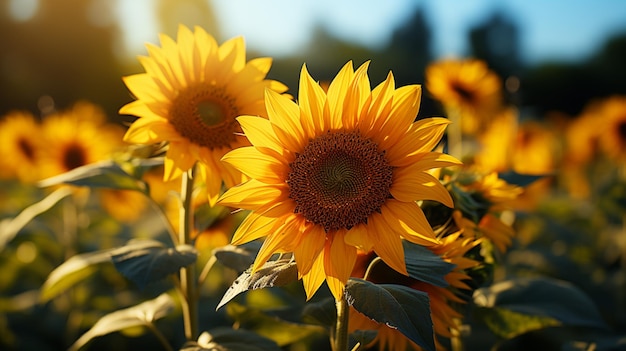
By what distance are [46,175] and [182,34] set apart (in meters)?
2.12

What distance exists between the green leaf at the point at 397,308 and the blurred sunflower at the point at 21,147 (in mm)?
3017

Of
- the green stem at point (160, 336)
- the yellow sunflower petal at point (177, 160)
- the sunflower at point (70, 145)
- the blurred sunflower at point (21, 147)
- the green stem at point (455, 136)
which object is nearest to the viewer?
the yellow sunflower petal at point (177, 160)

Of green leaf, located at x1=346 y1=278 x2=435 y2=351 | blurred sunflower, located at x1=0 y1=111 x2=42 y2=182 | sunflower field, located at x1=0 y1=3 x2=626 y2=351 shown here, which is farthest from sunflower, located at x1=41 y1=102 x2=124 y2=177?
green leaf, located at x1=346 y1=278 x2=435 y2=351

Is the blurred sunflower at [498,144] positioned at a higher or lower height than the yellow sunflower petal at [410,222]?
lower

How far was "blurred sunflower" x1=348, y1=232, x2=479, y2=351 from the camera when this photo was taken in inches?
65.7

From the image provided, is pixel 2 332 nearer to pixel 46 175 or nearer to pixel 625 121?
pixel 46 175

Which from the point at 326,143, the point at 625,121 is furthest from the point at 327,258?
the point at 625,121

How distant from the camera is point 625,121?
4.45m

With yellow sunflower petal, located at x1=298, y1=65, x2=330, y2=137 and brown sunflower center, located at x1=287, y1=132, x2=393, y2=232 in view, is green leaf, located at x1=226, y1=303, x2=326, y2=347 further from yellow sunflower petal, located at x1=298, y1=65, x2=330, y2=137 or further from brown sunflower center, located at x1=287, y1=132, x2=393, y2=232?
yellow sunflower petal, located at x1=298, y1=65, x2=330, y2=137

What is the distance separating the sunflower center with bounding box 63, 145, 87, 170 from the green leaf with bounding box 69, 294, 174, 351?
1.69 meters

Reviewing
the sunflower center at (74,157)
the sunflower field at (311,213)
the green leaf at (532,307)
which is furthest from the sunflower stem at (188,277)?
the sunflower center at (74,157)

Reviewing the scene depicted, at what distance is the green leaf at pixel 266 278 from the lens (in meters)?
1.35

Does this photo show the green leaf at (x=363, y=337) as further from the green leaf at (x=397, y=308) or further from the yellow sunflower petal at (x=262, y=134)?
the yellow sunflower petal at (x=262, y=134)

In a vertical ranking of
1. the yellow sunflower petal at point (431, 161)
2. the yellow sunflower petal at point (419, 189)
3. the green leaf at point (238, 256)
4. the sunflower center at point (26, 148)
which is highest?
the yellow sunflower petal at point (431, 161)
